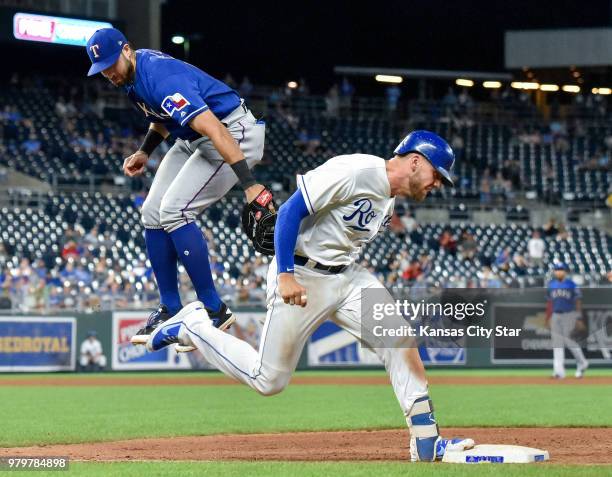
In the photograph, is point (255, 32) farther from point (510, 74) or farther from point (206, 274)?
point (206, 274)

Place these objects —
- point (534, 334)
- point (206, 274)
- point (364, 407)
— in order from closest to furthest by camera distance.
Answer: point (206, 274) → point (364, 407) → point (534, 334)

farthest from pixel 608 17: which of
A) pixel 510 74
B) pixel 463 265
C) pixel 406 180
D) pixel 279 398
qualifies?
pixel 406 180

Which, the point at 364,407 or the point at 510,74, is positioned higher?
the point at 510,74

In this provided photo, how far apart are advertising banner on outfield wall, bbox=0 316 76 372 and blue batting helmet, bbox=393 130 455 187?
45.8 feet

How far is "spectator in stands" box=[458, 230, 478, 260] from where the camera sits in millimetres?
25609

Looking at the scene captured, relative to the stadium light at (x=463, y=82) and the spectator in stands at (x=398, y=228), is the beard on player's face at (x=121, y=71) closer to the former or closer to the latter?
the spectator in stands at (x=398, y=228)

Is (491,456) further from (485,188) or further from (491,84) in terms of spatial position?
(491,84)

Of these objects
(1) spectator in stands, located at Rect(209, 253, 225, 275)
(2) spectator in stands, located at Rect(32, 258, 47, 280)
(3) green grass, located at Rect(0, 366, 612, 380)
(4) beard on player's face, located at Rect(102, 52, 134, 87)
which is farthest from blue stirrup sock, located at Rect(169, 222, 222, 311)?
(1) spectator in stands, located at Rect(209, 253, 225, 275)

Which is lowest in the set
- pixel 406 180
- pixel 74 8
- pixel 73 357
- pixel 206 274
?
pixel 73 357

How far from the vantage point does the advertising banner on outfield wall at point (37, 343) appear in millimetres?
19656

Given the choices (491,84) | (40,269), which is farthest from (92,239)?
(491,84)

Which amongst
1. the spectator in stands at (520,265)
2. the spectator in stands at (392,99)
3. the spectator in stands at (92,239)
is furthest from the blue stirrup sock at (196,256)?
the spectator in stands at (392,99)

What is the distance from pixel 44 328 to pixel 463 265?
954cm

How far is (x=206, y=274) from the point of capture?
7281 millimetres
